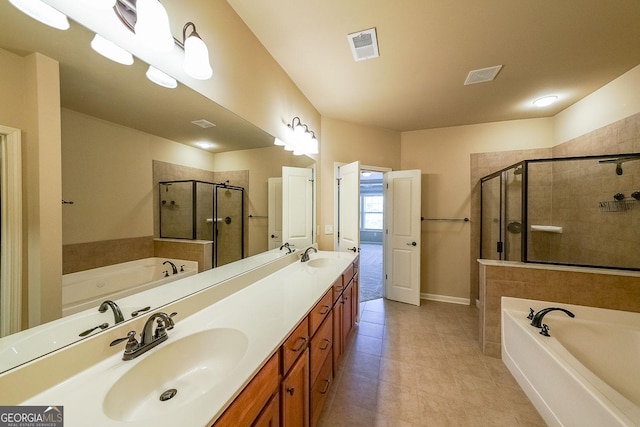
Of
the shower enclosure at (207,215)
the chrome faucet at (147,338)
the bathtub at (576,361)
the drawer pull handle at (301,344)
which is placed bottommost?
the bathtub at (576,361)

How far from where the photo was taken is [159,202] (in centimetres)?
107

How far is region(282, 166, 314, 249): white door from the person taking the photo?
7.12 ft

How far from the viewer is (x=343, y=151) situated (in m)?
3.24

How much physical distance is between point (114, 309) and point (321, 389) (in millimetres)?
1287

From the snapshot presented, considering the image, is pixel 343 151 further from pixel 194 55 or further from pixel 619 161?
pixel 619 161

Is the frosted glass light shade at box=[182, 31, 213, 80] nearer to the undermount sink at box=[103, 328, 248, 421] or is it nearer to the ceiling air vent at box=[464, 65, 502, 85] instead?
the undermount sink at box=[103, 328, 248, 421]

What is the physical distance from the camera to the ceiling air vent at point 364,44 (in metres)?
1.69

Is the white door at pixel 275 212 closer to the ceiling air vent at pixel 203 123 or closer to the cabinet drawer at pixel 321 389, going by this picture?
the ceiling air vent at pixel 203 123

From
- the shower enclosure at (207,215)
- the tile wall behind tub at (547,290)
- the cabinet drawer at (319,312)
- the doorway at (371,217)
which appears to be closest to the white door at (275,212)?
the shower enclosure at (207,215)

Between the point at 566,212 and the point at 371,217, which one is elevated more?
the point at 566,212

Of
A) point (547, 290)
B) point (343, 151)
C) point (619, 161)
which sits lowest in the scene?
point (547, 290)

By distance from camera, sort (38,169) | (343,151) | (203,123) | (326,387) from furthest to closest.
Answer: (343,151) < (326,387) < (203,123) < (38,169)

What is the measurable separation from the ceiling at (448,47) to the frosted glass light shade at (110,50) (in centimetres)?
92

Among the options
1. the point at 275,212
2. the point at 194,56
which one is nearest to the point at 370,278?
the point at 275,212
